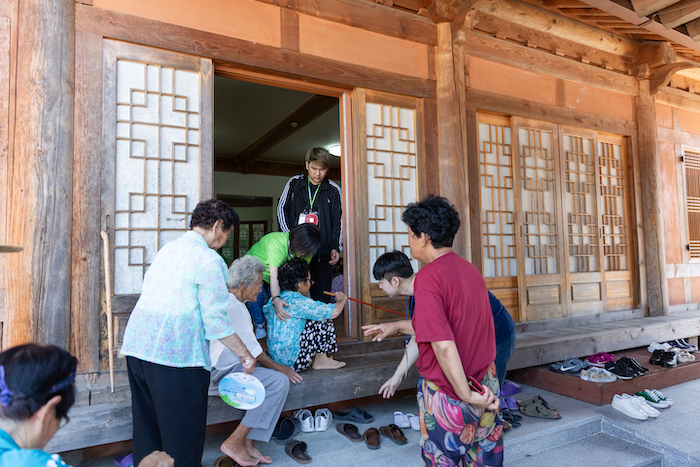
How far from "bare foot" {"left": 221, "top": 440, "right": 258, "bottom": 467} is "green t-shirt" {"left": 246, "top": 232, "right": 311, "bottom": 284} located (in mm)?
1147

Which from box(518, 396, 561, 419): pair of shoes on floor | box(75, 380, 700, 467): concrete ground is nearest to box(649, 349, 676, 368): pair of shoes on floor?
box(75, 380, 700, 467): concrete ground

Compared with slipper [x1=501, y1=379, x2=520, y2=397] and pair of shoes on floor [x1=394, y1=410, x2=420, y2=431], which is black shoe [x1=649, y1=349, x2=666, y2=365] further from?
pair of shoes on floor [x1=394, y1=410, x2=420, y2=431]

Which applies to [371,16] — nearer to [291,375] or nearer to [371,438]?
[291,375]

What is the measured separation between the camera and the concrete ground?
8.93 ft

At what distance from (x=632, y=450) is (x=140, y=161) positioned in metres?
3.79

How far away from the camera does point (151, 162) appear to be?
117 inches

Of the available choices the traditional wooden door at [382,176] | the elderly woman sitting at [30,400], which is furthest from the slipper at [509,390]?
the elderly woman sitting at [30,400]

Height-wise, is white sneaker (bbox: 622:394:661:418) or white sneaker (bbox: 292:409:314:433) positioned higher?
white sneaker (bbox: 292:409:314:433)

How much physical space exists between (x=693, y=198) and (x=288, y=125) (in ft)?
19.2

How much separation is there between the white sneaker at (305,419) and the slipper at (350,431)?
0.18 meters

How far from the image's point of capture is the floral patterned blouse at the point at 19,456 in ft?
3.25


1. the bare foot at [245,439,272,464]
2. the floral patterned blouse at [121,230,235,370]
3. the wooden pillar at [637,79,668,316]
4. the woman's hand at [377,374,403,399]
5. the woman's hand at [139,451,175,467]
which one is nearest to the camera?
the woman's hand at [139,451,175,467]

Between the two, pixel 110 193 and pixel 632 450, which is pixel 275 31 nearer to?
pixel 110 193

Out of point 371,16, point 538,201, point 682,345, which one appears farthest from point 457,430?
point 682,345
